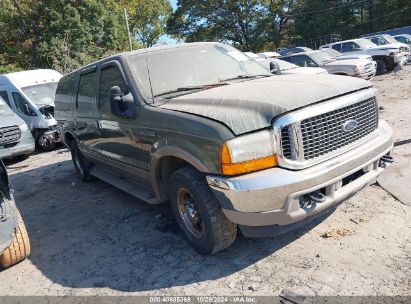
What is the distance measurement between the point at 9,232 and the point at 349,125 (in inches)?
132

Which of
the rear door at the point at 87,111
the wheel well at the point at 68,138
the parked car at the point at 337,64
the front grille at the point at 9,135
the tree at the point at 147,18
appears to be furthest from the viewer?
the tree at the point at 147,18

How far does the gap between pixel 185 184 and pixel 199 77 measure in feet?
4.68

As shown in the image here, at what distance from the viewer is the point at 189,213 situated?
3.79 m

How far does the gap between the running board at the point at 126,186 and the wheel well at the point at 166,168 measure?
29 centimetres

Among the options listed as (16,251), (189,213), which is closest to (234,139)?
(189,213)

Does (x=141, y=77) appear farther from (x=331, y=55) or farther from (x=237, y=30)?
(x=237, y=30)

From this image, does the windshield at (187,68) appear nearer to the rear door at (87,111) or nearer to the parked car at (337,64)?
the rear door at (87,111)

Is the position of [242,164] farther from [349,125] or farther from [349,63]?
[349,63]

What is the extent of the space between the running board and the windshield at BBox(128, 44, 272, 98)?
114 centimetres

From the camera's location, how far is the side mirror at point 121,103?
4.07 meters

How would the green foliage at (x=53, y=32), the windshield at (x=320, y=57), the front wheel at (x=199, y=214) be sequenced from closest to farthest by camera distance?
the front wheel at (x=199, y=214)
the windshield at (x=320, y=57)
the green foliage at (x=53, y=32)

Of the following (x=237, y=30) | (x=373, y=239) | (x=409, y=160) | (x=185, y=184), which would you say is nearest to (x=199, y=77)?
(x=185, y=184)

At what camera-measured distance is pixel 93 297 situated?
11.1 feet

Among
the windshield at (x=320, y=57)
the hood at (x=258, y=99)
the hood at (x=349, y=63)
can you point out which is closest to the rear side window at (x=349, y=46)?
the windshield at (x=320, y=57)
